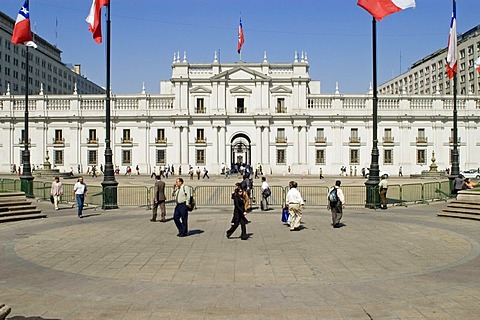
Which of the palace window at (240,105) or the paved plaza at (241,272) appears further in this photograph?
the palace window at (240,105)

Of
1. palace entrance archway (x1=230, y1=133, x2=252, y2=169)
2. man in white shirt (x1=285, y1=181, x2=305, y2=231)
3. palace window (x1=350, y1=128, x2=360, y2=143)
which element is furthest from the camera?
palace entrance archway (x1=230, y1=133, x2=252, y2=169)

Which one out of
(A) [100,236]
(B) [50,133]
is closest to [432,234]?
(A) [100,236]

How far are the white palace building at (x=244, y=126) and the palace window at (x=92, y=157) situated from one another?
Answer: 0.16 m

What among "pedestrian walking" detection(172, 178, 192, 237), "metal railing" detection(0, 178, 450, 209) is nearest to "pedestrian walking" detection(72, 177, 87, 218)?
"metal railing" detection(0, 178, 450, 209)

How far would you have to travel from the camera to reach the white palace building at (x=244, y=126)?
206ft

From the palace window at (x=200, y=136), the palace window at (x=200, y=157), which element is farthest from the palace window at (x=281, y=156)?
the palace window at (x=200, y=136)

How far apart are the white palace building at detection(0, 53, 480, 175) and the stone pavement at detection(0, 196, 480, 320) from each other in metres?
48.4

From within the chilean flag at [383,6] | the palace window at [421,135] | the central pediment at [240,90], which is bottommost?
the palace window at [421,135]

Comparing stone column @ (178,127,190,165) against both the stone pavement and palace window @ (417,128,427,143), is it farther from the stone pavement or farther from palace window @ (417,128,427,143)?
the stone pavement

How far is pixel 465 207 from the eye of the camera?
1723cm

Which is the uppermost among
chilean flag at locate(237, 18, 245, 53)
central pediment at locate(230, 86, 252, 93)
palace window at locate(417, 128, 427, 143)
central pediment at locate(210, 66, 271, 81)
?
chilean flag at locate(237, 18, 245, 53)

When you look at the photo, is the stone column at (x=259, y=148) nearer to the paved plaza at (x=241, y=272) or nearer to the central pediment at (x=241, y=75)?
the central pediment at (x=241, y=75)

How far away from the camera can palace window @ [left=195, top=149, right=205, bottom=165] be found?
209 ft

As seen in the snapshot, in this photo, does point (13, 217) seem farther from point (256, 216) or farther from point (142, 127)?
point (142, 127)
